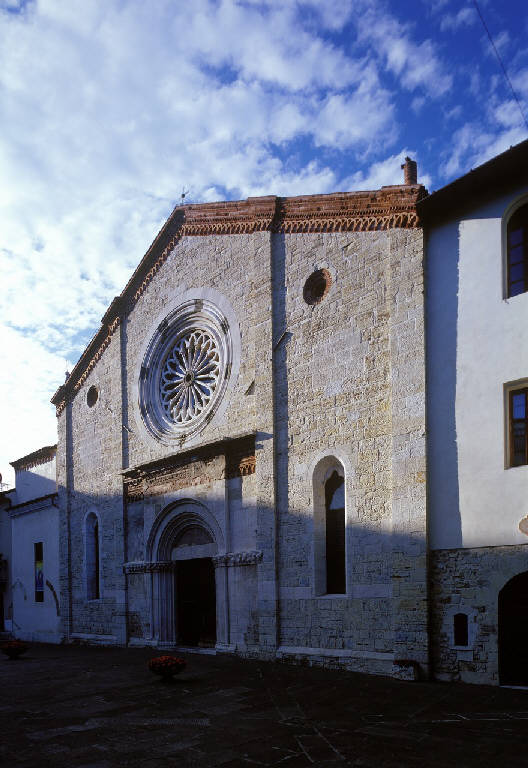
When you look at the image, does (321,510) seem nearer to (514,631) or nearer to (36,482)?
(514,631)

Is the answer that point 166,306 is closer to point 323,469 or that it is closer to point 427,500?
point 323,469

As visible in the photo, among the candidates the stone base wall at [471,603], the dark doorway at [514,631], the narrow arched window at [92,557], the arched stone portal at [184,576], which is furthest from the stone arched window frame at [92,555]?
the dark doorway at [514,631]

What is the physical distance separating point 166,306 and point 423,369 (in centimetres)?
994

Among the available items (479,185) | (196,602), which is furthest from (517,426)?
(196,602)

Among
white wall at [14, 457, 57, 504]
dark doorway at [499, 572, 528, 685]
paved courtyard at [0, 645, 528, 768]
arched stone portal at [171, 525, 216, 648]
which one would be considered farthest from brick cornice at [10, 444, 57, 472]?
dark doorway at [499, 572, 528, 685]

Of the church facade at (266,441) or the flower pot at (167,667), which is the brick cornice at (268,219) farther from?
the flower pot at (167,667)

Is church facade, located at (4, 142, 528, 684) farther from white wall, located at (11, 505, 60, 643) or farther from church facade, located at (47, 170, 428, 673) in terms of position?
white wall, located at (11, 505, 60, 643)

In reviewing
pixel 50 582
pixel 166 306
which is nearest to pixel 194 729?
pixel 166 306

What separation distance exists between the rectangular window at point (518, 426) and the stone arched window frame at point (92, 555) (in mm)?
14924

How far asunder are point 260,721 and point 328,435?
21.1 feet

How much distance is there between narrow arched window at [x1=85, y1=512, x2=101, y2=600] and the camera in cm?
2234

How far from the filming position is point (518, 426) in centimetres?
1142

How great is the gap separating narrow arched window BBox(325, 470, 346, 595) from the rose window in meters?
5.00

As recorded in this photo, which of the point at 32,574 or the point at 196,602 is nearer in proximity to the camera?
the point at 196,602
